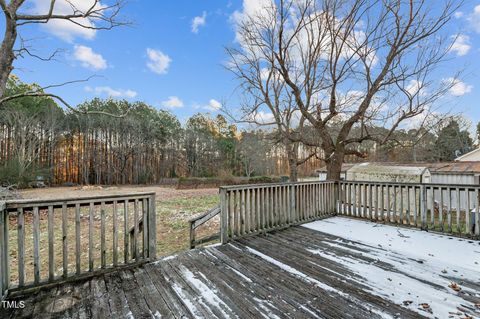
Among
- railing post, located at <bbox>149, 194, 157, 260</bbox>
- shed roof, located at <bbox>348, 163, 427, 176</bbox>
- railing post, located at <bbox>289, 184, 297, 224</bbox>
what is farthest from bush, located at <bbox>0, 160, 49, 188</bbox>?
shed roof, located at <bbox>348, 163, 427, 176</bbox>

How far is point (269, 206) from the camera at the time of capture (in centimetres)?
411

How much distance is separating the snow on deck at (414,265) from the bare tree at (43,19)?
5.52 metres

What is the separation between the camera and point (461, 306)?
1910 millimetres

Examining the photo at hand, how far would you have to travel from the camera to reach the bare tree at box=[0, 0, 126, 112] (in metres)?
4.21

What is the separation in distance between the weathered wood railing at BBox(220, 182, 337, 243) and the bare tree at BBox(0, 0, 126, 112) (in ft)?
12.3

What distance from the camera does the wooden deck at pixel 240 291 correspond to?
1860 mm

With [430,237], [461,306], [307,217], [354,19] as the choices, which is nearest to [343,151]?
[307,217]

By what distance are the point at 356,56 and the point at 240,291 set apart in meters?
5.66

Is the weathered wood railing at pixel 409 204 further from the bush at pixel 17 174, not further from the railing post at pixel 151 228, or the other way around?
the bush at pixel 17 174

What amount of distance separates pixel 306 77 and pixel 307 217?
11.9 ft

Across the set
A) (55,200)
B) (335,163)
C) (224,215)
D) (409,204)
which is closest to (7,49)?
(55,200)

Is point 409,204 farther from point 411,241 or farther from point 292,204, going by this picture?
point 292,204

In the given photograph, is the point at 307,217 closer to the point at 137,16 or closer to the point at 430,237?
the point at 430,237

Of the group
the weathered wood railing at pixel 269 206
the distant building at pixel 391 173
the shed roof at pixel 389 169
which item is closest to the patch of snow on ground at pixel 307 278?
the weathered wood railing at pixel 269 206
